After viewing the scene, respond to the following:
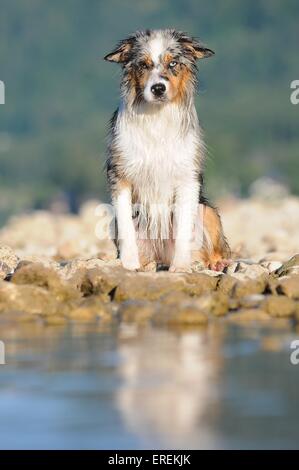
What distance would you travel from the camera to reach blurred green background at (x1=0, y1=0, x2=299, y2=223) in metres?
49.3

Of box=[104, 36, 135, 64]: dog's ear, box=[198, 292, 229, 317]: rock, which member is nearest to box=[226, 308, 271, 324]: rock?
box=[198, 292, 229, 317]: rock

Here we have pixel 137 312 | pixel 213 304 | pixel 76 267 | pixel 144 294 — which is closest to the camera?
pixel 137 312

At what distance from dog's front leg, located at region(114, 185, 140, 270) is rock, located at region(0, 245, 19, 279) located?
32.4 inches

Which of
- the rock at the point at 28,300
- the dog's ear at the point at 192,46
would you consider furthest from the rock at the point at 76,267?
the dog's ear at the point at 192,46

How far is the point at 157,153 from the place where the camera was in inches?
410

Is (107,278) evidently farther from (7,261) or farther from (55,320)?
(7,261)

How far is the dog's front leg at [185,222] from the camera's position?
10398mm

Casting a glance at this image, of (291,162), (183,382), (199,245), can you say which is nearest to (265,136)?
(291,162)

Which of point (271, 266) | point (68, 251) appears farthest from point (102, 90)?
point (271, 266)

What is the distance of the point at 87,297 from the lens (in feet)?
30.7

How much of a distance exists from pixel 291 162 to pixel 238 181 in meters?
5.06

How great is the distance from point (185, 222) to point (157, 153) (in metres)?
0.54

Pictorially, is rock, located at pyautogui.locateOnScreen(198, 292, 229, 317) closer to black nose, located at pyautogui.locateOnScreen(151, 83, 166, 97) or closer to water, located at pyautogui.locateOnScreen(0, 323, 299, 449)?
water, located at pyautogui.locateOnScreen(0, 323, 299, 449)

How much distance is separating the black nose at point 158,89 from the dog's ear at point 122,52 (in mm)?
408
